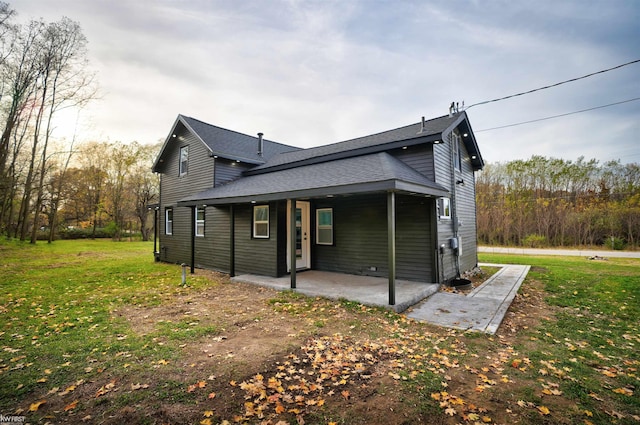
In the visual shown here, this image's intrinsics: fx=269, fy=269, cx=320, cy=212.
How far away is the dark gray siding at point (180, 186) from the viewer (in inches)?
435

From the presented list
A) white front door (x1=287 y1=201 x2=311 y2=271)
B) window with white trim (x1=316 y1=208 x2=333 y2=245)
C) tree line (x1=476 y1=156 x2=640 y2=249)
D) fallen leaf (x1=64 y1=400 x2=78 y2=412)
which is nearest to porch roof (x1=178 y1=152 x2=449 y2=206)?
white front door (x1=287 y1=201 x2=311 y2=271)

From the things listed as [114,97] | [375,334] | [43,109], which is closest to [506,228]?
[375,334]

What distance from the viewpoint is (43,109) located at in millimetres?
18016

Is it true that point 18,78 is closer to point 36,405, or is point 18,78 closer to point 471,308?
point 36,405

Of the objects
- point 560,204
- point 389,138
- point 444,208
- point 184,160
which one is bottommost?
point 444,208

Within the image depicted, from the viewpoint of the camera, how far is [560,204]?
1936cm

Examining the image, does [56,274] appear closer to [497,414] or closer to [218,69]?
[218,69]

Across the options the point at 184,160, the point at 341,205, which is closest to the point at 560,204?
the point at 341,205

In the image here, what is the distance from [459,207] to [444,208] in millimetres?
1576

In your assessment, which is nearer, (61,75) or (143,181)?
(61,75)

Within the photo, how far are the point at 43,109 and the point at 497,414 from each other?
26.9 metres

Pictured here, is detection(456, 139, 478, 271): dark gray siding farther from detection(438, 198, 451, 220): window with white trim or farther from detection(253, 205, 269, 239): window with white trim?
detection(253, 205, 269, 239): window with white trim

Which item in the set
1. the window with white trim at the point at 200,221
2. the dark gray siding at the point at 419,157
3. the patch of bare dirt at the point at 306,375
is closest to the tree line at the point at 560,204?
the dark gray siding at the point at 419,157

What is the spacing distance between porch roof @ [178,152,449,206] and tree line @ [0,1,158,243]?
13574mm
